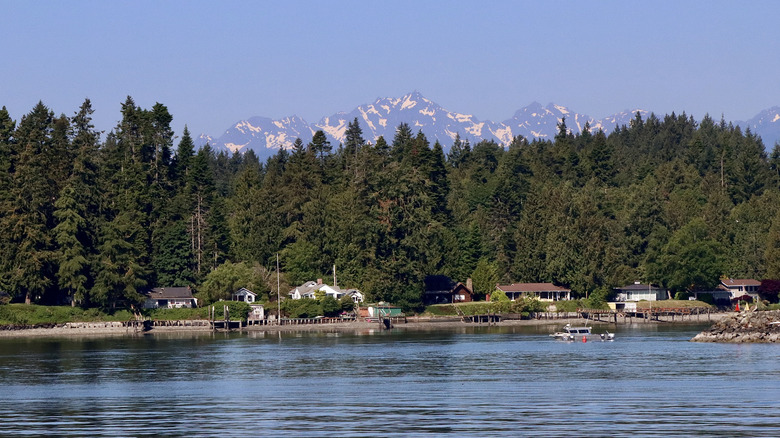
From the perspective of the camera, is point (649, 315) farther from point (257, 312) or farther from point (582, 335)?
point (257, 312)

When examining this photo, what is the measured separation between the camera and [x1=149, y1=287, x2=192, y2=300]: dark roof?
137050mm

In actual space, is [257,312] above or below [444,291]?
below

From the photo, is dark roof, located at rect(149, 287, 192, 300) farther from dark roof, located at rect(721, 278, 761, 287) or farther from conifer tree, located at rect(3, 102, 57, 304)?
dark roof, located at rect(721, 278, 761, 287)

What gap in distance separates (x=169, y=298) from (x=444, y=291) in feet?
124

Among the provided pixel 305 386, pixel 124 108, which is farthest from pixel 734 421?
pixel 124 108

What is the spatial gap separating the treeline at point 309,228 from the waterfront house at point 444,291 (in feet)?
5.06

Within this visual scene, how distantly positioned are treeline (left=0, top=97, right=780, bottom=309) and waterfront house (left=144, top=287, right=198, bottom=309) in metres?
1.97

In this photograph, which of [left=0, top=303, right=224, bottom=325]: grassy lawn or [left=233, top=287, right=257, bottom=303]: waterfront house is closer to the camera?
[left=0, top=303, right=224, bottom=325]: grassy lawn

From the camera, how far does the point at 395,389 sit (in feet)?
200

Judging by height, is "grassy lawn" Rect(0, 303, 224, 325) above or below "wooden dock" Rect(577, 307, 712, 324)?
above

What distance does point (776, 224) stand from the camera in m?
151

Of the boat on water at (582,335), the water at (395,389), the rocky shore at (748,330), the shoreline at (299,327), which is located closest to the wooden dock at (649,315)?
the shoreline at (299,327)

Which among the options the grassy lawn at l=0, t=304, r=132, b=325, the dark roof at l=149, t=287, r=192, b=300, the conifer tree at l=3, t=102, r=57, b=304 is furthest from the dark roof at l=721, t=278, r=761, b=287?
the conifer tree at l=3, t=102, r=57, b=304

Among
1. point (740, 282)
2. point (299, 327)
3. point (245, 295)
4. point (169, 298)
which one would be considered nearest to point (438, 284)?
point (299, 327)
